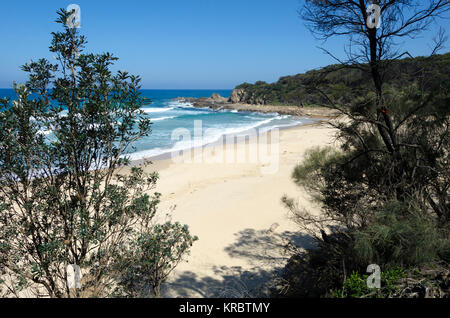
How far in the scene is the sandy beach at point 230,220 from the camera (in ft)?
20.7

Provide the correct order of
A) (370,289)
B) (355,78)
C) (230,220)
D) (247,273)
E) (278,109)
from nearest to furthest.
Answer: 1. (370,289)
2. (355,78)
3. (247,273)
4. (230,220)
5. (278,109)

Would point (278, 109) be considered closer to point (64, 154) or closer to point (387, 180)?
point (387, 180)

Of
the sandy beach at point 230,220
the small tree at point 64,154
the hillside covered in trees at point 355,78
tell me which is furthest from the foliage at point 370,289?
the small tree at point 64,154

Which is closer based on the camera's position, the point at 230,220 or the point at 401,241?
the point at 401,241

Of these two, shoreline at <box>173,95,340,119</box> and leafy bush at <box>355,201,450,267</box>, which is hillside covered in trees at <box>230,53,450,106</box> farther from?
leafy bush at <box>355,201,450,267</box>

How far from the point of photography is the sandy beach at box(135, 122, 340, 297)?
6.32 meters

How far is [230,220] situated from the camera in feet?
30.7

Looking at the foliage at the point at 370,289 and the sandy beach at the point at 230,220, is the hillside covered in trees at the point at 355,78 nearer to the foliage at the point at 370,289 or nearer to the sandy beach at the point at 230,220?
the sandy beach at the point at 230,220

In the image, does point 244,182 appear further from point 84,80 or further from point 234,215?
point 84,80

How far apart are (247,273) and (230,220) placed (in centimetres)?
292

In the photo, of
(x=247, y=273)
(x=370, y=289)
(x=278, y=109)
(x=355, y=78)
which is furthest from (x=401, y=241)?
(x=278, y=109)

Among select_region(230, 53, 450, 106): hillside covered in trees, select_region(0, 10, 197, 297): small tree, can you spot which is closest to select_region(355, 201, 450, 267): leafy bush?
select_region(230, 53, 450, 106): hillside covered in trees

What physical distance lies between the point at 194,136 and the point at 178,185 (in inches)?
521
